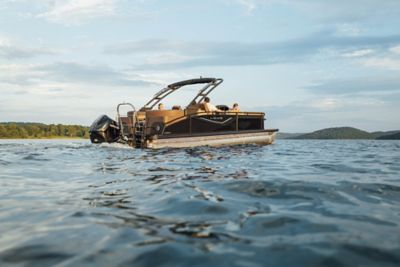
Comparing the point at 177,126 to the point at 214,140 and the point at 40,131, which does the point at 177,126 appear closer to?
the point at 214,140

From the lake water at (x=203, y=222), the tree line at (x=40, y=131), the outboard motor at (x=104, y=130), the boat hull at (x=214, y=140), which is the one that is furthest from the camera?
the tree line at (x=40, y=131)

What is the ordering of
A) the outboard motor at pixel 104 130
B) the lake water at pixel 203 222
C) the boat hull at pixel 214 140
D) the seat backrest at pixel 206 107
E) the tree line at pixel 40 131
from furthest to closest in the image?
the tree line at pixel 40 131, the seat backrest at pixel 206 107, the outboard motor at pixel 104 130, the boat hull at pixel 214 140, the lake water at pixel 203 222

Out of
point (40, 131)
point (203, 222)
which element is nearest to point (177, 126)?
point (203, 222)

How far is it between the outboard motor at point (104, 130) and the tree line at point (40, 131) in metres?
61.7

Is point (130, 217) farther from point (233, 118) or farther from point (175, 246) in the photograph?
point (233, 118)

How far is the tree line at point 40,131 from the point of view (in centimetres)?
7494

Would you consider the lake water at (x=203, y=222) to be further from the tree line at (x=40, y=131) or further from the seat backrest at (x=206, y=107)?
the tree line at (x=40, y=131)

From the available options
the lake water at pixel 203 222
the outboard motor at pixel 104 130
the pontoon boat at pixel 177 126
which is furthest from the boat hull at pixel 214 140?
the lake water at pixel 203 222

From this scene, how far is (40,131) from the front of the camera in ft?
260

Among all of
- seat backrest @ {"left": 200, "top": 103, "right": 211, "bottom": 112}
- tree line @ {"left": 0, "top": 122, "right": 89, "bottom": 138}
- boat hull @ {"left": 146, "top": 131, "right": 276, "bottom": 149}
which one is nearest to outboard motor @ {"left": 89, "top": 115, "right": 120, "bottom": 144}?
boat hull @ {"left": 146, "top": 131, "right": 276, "bottom": 149}

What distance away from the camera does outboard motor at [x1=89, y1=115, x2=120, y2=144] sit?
56.6 ft

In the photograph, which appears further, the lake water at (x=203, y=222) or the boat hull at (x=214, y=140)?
the boat hull at (x=214, y=140)

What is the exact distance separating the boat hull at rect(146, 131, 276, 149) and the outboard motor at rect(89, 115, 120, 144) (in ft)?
7.19

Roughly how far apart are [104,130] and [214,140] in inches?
215
